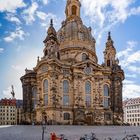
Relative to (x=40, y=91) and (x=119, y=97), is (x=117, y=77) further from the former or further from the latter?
(x=40, y=91)

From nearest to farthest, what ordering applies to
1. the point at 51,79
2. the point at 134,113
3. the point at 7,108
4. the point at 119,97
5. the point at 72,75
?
the point at 51,79, the point at 72,75, the point at 119,97, the point at 7,108, the point at 134,113

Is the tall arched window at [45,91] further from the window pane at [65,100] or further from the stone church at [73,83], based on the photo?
the window pane at [65,100]

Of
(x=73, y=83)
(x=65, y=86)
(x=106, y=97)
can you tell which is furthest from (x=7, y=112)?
(x=73, y=83)

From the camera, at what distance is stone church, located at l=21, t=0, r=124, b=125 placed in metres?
64.1

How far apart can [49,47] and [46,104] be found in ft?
43.0

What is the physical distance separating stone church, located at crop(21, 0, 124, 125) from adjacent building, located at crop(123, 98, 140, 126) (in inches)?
2075

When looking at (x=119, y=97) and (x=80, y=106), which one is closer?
(x=80, y=106)

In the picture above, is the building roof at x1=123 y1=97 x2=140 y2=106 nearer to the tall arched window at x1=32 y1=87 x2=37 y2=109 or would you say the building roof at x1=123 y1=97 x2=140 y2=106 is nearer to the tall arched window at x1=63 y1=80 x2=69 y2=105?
the tall arched window at x1=32 y1=87 x2=37 y2=109

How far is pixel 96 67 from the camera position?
2761 inches

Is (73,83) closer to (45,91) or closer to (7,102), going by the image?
(45,91)

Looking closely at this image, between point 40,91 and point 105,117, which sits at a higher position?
point 40,91

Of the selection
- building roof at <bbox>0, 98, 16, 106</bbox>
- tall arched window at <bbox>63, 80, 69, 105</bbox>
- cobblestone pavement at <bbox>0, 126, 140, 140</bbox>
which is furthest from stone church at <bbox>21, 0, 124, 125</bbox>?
building roof at <bbox>0, 98, 16, 106</bbox>

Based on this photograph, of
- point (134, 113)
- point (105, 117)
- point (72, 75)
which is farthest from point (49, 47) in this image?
point (134, 113)

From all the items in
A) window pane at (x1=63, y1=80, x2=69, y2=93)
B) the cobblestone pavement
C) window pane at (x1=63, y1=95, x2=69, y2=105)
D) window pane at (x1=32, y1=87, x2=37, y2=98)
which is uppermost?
window pane at (x1=63, y1=80, x2=69, y2=93)
